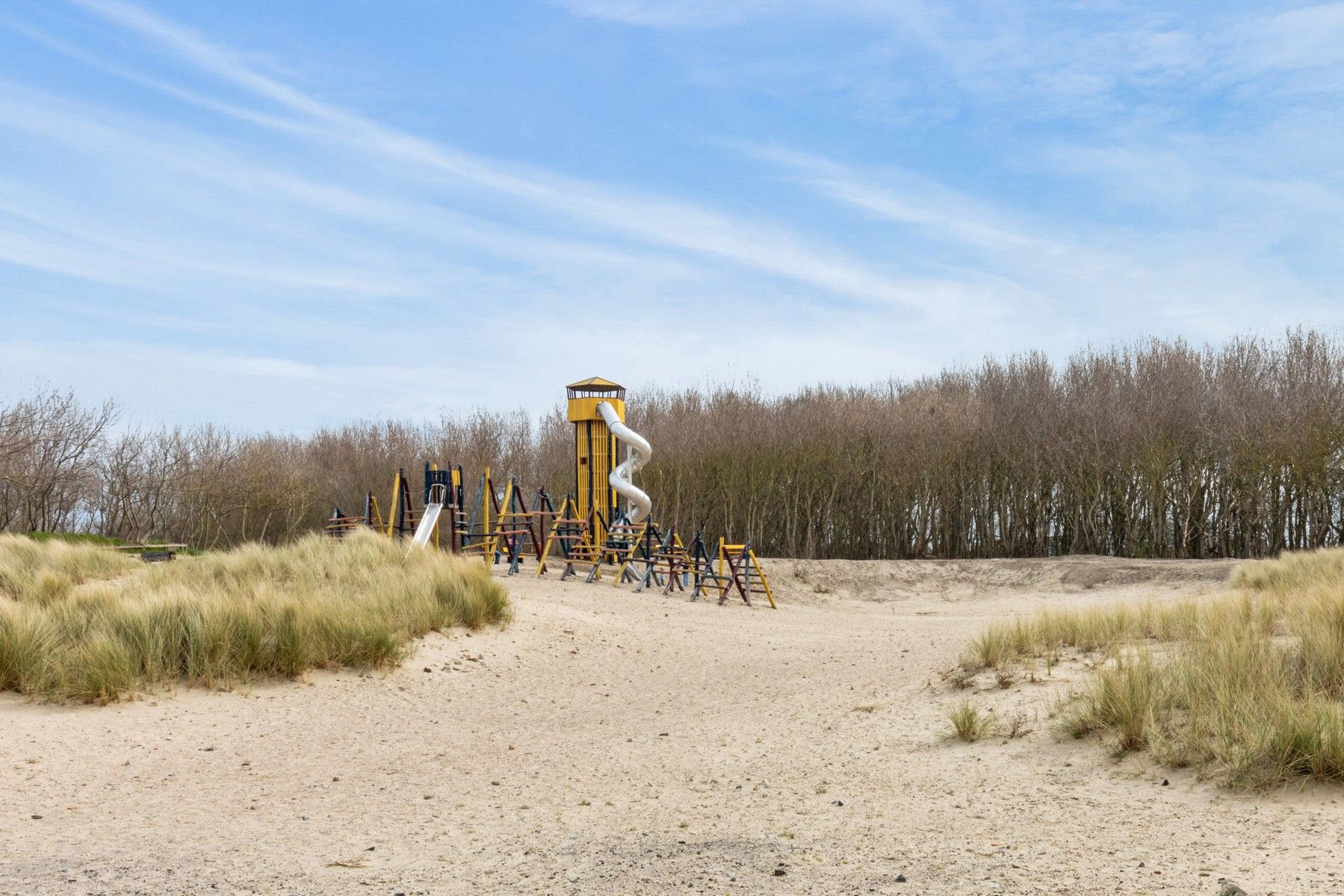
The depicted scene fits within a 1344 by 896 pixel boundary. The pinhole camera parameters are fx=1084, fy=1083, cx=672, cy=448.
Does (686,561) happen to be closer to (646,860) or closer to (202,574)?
(202,574)

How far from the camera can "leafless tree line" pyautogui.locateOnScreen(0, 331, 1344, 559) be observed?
24109 millimetres

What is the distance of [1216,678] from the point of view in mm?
6004

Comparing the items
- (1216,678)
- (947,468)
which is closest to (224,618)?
(1216,678)

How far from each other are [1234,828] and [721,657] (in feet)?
23.2

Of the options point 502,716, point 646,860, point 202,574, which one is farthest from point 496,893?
point 202,574

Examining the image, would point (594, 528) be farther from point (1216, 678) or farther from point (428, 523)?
point (1216, 678)

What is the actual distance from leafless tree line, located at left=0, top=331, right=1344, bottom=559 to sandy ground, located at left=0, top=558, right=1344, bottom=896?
17098 mm

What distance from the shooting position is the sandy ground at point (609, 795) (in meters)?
4.55

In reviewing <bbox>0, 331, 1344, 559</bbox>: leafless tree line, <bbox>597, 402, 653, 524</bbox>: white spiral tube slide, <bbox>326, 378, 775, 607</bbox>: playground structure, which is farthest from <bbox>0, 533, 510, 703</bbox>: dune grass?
<bbox>0, 331, 1344, 559</bbox>: leafless tree line

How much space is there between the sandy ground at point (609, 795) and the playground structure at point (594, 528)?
7542 millimetres

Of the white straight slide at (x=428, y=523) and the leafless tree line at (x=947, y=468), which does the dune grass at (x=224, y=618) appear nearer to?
the white straight slide at (x=428, y=523)

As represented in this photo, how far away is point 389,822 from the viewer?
18.5ft

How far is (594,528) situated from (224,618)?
40.5 ft

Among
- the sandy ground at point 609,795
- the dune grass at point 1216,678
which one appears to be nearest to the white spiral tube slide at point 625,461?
the sandy ground at point 609,795
